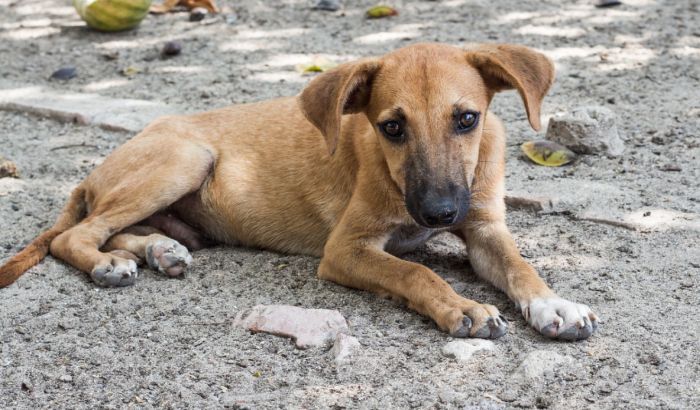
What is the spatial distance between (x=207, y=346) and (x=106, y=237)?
131 cm

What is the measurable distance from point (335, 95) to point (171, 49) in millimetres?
4071

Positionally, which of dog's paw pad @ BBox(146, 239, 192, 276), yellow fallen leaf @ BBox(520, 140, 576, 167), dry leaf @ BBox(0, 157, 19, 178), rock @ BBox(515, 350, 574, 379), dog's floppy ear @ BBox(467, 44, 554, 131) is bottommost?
yellow fallen leaf @ BBox(520, 140, 576, 167)

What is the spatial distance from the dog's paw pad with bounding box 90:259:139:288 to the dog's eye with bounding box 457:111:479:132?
1732mm

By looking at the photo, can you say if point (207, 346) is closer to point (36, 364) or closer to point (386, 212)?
point (36, 364)

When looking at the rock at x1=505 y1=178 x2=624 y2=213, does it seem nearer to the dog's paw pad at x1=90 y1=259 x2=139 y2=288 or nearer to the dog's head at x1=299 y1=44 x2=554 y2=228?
the dog's head at x1=299 y1=44 x2=554 y2=228

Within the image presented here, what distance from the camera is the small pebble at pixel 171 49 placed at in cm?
810

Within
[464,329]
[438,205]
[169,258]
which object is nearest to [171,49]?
[169,258]

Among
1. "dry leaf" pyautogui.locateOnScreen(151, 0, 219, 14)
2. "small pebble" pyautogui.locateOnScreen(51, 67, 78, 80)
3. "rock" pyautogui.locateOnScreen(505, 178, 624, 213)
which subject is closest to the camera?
"rock" pyautogui.locateOnScreen(505, 178, 624, 213)

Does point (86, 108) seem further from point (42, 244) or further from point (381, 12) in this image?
point (381, 12)

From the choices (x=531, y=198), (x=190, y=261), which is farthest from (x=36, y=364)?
(x=531, y=198)

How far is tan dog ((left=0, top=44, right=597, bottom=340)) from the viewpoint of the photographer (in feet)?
13.5

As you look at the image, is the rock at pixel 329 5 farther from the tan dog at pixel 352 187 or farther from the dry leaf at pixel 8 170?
the dry leaf at pixel 8 170

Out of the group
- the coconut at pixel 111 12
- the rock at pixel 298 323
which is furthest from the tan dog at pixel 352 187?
the coconut at pixel 111 12

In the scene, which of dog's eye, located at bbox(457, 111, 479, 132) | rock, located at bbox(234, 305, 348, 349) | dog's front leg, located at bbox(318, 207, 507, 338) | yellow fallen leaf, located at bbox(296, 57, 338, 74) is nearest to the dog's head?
dog's eye, located at bbox(457, 111, 479, 132)
